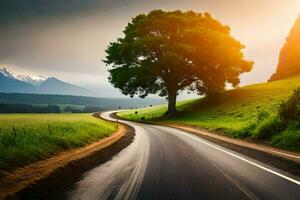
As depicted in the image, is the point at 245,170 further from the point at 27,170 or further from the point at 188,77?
the point at 188,77

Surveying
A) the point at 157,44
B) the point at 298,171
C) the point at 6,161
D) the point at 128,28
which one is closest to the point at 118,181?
the point at 6,161

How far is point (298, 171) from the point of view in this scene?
11031 mm

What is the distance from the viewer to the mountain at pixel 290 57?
8704cm

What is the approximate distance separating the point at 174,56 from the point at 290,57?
200 ft

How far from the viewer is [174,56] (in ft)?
150

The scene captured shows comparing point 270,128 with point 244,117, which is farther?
point 244,117

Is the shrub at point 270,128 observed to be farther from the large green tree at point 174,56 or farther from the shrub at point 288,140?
the large green tree at point 174,56

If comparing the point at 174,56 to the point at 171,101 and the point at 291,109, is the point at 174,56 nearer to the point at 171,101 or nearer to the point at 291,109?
the point at 171,101

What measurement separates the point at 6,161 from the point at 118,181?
3.81 metres

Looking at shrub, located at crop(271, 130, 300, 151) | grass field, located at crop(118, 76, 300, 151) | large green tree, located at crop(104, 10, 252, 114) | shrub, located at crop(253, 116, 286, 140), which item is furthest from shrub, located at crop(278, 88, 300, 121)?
large green tree, located at crop(104, 10, 252, 114)

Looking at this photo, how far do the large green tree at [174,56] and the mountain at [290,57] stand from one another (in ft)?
122

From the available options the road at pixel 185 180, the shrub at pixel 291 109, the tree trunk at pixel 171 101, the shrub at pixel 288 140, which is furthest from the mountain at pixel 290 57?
the road at pixel 185 180

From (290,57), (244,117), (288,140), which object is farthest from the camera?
(290,57)

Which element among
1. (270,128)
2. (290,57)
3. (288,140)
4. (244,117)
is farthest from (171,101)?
(290,57)
